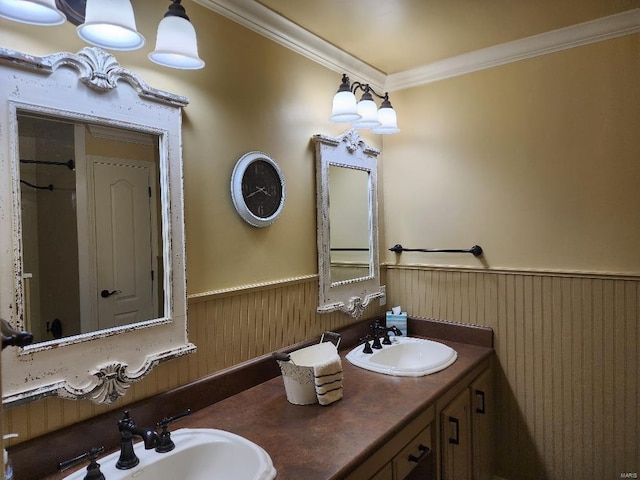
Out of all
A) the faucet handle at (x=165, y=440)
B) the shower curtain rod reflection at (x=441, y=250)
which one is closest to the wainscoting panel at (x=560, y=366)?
the shower curtain rod reflection at (x=441, y=250)

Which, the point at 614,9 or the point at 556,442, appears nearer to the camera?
the point at 614,9

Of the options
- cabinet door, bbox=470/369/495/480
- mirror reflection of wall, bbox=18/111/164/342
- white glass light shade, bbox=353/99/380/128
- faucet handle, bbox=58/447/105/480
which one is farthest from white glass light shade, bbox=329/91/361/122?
faucet handle, bbox=58/447/105/480

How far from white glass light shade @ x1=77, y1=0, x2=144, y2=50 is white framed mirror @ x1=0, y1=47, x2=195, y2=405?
0.11 metres

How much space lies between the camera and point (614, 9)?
5.75 feet

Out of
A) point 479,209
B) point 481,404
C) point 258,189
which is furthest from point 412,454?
point 479,209

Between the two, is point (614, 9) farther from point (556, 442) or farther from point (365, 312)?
point (556, 442)

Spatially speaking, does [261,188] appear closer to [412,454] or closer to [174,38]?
[174,38]

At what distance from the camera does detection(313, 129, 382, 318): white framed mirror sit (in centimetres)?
201

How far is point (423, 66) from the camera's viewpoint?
90.7 inches

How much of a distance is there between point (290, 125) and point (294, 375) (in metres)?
1.05

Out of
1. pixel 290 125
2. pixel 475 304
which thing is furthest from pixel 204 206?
pixel 475 304

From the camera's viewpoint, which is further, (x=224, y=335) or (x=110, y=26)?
(x=224, y=335)

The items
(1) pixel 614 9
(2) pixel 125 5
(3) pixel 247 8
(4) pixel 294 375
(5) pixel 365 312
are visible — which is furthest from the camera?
(5) pixel 365 312

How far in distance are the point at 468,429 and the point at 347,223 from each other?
111cm
